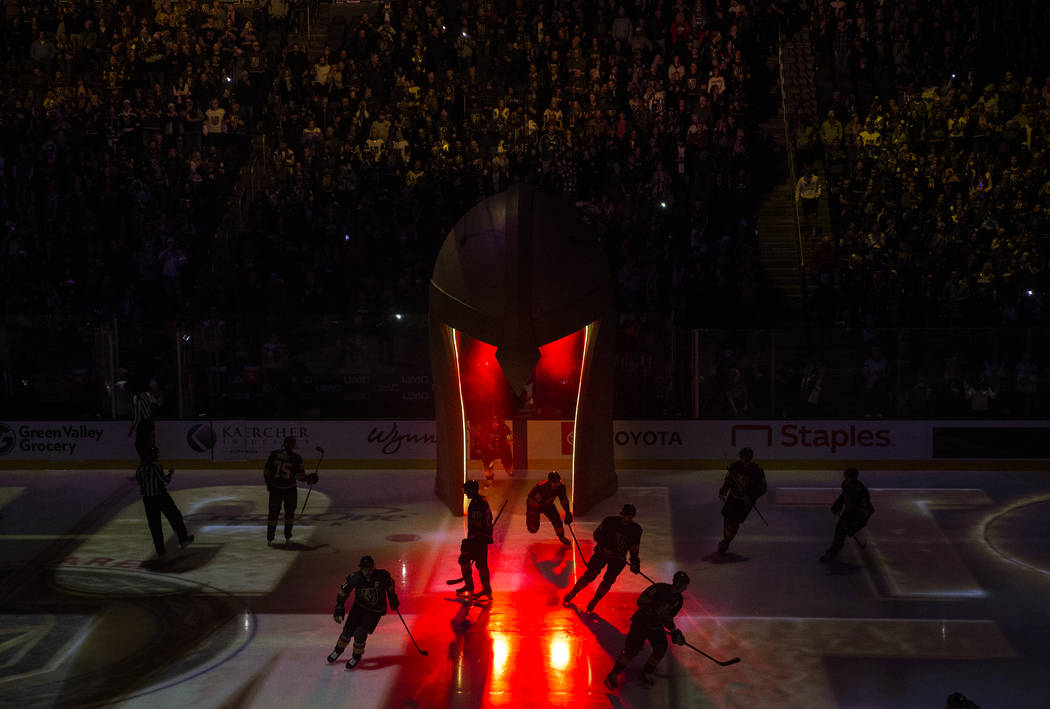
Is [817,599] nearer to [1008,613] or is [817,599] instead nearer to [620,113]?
[1008,613]

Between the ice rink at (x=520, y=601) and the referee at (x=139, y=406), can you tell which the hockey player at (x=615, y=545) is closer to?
the ice rink at (x=520, y=601)

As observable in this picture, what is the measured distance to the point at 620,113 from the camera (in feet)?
87.2

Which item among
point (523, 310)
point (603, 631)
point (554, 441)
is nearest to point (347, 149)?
point (554, 441)

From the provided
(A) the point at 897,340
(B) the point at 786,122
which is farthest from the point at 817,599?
(B) the point at 786,122

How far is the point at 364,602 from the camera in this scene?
12844 millimetres

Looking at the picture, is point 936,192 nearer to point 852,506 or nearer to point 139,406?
point 852,506

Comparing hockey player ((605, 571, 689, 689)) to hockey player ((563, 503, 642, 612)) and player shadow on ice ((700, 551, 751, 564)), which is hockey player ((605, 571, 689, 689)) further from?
player shadow on ice ((700, 551, 751, 564))

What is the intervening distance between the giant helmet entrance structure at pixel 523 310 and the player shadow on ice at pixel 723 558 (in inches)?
108

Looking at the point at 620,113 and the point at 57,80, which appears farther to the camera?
the point at 57,80

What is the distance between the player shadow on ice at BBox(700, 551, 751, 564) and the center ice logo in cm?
1372

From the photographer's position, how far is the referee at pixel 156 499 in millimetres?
16672

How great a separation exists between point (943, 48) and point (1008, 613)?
57.3 ft

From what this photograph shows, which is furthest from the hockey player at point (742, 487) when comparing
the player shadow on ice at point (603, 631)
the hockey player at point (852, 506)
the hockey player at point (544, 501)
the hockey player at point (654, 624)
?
the hockey player at point (654, 624)

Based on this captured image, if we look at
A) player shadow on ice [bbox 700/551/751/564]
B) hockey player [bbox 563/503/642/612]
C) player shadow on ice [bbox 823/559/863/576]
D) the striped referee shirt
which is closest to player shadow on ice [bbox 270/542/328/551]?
the striped referee shirt
